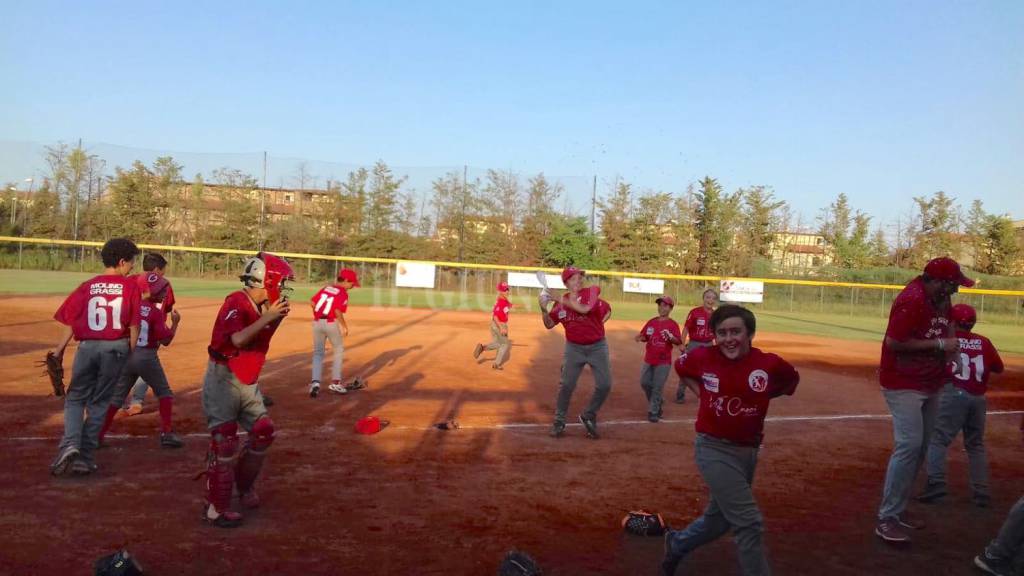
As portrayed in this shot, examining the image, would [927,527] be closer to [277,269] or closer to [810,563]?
[810,563]

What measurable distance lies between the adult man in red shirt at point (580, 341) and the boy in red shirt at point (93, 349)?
173 inches

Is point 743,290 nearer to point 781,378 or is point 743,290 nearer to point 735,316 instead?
point 781,378

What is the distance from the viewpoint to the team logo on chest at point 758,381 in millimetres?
4090

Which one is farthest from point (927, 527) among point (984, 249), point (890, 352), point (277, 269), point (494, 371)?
point (984, 249)

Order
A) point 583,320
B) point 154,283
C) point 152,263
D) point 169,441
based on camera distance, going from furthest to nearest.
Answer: point 583,320
point 152,263
point 154,283
point 169,441

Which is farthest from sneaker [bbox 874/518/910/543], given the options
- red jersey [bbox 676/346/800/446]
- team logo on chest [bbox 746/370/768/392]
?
team logo on chest [bbox 746/370/768/392]

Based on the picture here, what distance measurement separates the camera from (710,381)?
4.17 m

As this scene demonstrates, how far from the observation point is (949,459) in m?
8.32

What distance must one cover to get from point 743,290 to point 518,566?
4142 centimetres

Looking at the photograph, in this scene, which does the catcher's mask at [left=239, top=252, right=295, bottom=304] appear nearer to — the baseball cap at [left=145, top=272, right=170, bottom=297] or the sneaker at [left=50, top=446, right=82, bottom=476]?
the sneaker at [left=50, top=446, right=82, bottom=476]

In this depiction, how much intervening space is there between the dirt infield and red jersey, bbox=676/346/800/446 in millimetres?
1278

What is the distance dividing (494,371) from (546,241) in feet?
137

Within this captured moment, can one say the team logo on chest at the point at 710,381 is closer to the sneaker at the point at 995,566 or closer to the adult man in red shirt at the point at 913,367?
the adult man in red shirt at the point at 913,367

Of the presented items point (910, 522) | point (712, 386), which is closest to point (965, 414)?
point (910, 522)
